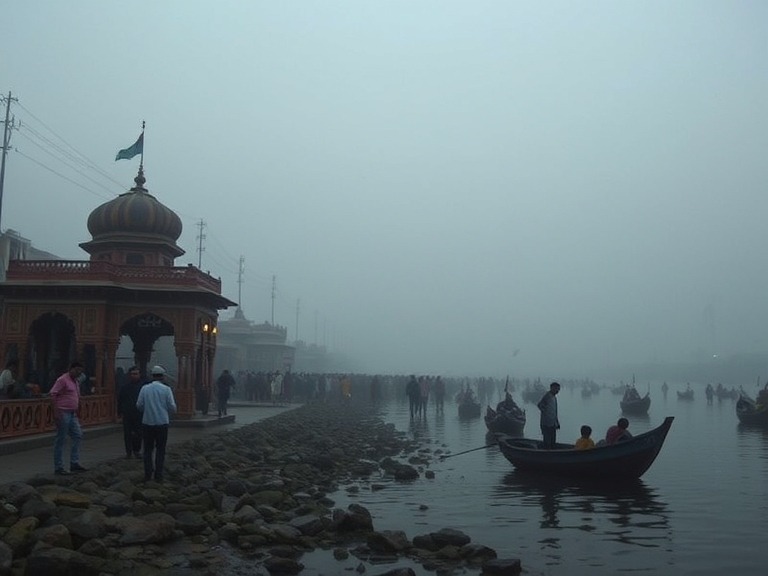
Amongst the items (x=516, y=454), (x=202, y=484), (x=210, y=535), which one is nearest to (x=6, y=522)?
(x=210, y=535)

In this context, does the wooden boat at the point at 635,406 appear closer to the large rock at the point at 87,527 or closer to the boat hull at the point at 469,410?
the boat hull at the point at 469,410

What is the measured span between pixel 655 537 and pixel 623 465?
18.0ft

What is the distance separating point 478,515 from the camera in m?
15.8

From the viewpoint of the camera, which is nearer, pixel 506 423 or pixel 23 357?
pixel 23 357

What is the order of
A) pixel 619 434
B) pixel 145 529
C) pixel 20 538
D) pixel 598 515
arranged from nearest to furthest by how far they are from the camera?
pixel 20 538
pixel 145 529
pixel 598 515
pixel 619 434

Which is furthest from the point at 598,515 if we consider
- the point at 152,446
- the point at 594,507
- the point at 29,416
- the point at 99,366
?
the point at 99,366

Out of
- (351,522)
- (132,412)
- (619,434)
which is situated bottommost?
(351,522)

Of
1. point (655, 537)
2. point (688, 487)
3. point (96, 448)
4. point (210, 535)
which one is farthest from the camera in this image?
point (688, 487)

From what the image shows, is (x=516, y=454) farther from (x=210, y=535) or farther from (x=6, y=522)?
(x=6, y=522)

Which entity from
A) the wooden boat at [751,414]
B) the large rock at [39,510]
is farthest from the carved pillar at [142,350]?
the wooden boat at [751,414]

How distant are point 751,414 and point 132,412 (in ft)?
120

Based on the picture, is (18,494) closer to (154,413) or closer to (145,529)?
(145,529)

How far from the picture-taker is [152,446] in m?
14.2

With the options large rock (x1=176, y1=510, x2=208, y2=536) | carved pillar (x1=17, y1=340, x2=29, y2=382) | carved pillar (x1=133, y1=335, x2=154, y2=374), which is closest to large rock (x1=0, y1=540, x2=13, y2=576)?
large rock (x1=176, y1=510, x2=208, y2=536)
